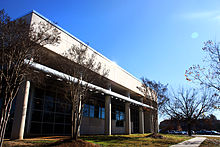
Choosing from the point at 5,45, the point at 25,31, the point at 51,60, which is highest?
the point at 51,60

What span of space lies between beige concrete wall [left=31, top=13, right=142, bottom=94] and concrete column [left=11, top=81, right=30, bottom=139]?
4.94 m

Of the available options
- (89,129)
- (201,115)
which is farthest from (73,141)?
(201,115)

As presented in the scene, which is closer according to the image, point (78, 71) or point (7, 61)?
point (7, 61)

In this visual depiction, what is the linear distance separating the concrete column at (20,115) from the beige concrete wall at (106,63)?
4.94m

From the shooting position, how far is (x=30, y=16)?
1719 centimetres

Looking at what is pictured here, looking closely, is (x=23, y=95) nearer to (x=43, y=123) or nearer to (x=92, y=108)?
(x=43, y=123)

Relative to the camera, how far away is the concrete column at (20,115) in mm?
15031

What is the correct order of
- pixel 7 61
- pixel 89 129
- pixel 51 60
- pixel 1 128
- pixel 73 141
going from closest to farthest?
pixel 1 128, pixel 7 61, pixel 73 141, pixel 51 60, pixel 89 129

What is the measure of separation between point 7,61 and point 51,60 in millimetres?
11371

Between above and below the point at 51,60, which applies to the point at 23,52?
below

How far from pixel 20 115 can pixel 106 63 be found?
49.8ft

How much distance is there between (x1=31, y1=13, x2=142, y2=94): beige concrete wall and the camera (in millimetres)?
18609

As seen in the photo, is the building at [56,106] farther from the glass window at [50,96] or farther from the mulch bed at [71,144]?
the mulch bed at [71,144]

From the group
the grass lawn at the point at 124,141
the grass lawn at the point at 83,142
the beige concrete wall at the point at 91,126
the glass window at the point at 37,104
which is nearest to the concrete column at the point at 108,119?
the beige concrete wall at the point at 91,126
